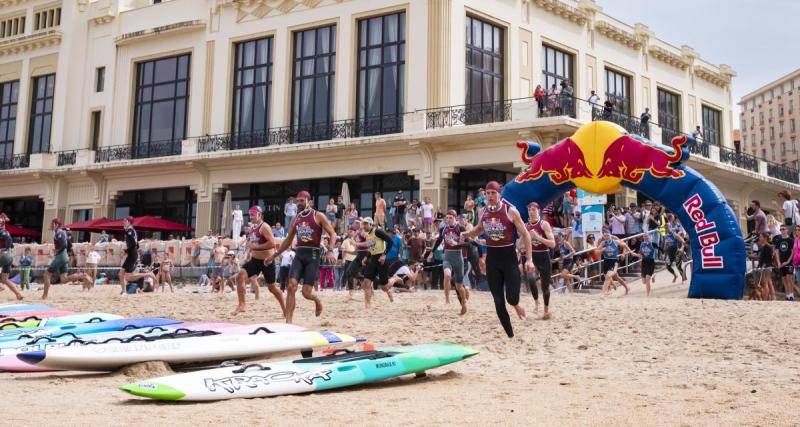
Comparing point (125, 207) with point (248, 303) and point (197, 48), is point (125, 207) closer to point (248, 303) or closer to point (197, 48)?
point (197, 48)

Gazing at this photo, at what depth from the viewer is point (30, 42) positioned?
34.4m

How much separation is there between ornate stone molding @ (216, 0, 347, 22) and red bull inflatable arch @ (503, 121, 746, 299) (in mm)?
14517

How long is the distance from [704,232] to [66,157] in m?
27.8

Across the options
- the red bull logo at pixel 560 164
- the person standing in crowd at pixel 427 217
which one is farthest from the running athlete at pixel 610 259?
the person standing in crowd at pixel 427 217

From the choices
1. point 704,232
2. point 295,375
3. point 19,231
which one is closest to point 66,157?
point 19,231

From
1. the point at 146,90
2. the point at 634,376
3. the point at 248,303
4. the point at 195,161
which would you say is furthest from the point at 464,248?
the point at 146,90

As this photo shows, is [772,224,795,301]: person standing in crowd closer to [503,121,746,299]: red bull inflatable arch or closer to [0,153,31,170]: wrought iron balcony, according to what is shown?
[503,121,746,299]: red bull inflatable arch

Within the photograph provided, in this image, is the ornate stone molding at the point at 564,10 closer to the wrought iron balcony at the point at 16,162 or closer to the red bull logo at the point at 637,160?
the red bull logo at the point at 637,160

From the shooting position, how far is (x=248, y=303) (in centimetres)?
1475

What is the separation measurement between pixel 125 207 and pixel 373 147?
13.5 meters

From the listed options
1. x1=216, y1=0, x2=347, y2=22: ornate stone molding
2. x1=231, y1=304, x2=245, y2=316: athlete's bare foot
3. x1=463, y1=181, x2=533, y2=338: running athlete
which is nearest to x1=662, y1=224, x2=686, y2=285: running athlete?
x1=463, y1=181, x2=533, y2=338: running athlete

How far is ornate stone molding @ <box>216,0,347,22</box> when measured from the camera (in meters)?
Answer: 27.5

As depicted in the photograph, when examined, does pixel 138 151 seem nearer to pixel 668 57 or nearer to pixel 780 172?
pixel 668 57

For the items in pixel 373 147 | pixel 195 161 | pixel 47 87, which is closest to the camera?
pixel 373 147
